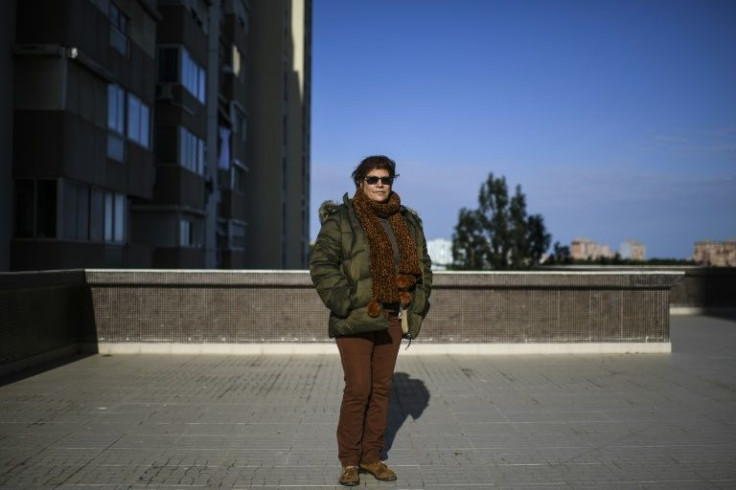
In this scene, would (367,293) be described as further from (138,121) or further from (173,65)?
(173,65)

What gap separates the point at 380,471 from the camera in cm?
450

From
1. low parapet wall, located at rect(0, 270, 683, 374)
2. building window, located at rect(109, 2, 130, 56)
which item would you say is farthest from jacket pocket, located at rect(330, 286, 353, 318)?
building window, located at rect(109, 2, 130, 56)

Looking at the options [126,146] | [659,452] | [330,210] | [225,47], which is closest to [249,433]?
[330,210]

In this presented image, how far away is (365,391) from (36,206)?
12.6 metres

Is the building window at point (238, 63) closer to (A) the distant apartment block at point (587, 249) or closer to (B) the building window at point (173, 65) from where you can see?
(B) the building window at point (173, 65)

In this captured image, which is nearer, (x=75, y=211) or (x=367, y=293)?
(x=367, y=293)

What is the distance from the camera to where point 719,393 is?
24.2ft

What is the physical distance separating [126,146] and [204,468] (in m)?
14.7

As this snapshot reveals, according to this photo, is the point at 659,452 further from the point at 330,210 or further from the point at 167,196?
the point at 167,196

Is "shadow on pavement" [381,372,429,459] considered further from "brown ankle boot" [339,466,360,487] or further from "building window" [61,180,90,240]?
"building window" [61,180,90,240]

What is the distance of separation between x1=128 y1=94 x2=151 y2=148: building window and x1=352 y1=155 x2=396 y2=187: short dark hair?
591 inches

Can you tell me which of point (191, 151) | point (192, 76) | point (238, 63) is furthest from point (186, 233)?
point (238, 63)

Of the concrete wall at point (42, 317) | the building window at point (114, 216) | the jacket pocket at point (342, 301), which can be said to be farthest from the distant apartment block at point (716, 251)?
the jacket pocket at point (342, 301)

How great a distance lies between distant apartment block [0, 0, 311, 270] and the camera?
14.6 meters
